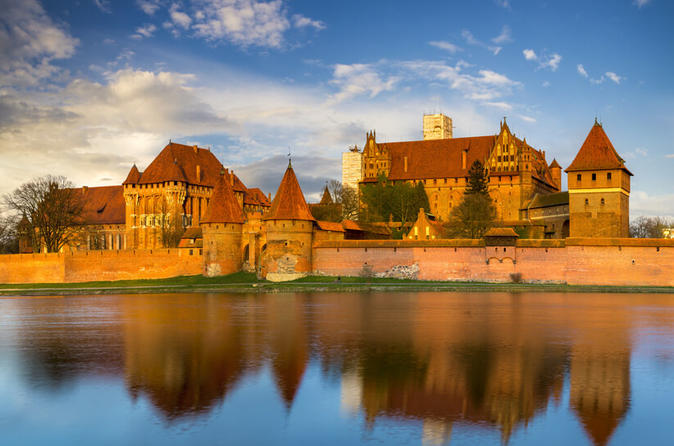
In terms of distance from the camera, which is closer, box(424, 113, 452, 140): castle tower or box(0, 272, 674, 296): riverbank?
box(0, 272, 674, 296): riverbank

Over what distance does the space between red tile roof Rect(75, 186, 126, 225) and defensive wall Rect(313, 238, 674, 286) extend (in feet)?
129

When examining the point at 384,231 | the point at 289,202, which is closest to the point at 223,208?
the point at 289,202

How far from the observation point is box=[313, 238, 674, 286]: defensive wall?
38094 millimetres

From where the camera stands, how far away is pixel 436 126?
90.9 metres

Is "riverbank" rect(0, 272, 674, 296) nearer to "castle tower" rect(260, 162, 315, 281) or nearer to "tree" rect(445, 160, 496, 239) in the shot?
"castle tower" rect(260, 162, 315, 281)

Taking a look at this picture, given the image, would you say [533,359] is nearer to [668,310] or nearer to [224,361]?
[224,361]

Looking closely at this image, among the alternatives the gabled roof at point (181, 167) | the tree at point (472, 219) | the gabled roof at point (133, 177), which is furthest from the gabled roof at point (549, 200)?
the gabled roof at point (133, 177)

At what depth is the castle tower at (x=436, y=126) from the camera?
90812 mm

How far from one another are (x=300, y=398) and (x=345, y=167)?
7981cm

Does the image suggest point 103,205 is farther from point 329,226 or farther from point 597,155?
point 597,155

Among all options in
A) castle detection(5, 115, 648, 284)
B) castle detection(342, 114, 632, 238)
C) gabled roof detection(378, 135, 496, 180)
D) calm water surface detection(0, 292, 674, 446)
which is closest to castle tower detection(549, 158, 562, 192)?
castle detection(342, 114, 632, 238)

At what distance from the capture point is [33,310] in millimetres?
30094

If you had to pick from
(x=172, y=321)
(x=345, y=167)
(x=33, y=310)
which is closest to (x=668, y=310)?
(x=172, y=321)

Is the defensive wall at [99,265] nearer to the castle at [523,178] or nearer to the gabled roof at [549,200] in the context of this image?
the castle at [523,178]
